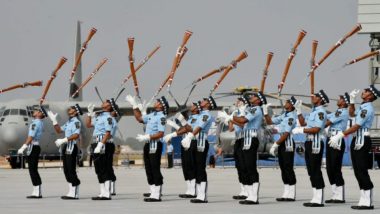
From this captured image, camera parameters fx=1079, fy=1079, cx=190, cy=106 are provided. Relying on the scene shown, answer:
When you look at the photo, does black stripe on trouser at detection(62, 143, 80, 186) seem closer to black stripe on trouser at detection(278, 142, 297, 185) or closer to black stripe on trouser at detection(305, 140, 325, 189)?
black stripe on trouser at detection(278, 142, 297, 185)

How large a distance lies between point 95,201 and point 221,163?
3495 centimetres

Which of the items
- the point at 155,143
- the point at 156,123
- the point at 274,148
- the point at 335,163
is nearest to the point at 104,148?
the point at 155,143

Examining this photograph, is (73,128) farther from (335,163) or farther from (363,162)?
(363,162)

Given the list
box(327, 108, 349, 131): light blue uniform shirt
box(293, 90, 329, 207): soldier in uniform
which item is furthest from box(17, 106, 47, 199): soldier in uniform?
box(327, 108, 349, 131): light blue uniform shirt

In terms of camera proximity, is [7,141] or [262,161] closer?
[7,141]

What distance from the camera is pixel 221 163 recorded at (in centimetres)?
5666

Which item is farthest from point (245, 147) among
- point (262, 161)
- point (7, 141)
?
point (262, 161)

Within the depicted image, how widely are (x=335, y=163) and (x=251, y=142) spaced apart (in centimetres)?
168

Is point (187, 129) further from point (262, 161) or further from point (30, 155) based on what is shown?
point (262, 161)

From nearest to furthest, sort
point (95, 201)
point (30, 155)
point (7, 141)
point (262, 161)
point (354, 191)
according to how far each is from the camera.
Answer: point (95, 201) < point (30, 155) < point (354, 191) < point (7, 141) < point (262, 161)

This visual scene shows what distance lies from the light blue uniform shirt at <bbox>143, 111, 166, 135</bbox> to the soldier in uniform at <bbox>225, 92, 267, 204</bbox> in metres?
1.63

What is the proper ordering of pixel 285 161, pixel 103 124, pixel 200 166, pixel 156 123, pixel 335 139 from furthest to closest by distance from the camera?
pixel 103 124 → pixel 285 161 → pixel 156 123 → pixel 200 166 → pixel 335 139

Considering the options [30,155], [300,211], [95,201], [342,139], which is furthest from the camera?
[30,155]

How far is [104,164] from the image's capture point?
22.6 metres
